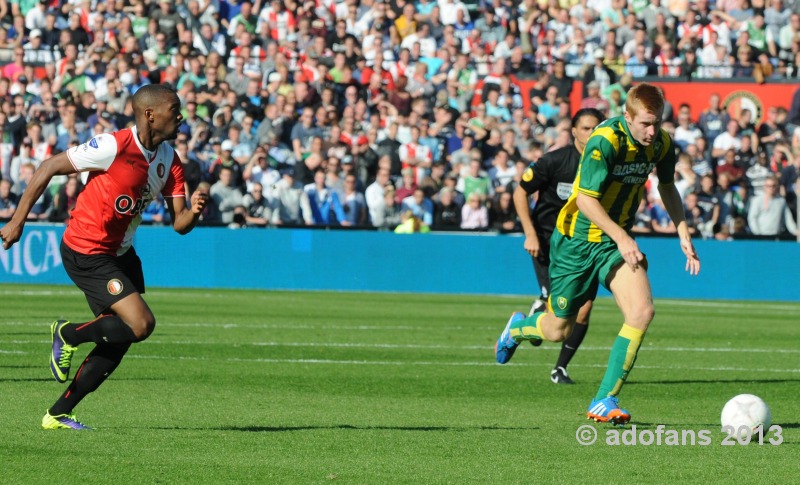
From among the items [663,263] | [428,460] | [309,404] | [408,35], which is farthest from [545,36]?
[428,460]

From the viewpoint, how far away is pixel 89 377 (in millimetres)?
8078

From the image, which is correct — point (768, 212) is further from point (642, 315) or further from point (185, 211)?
point (185, 211)

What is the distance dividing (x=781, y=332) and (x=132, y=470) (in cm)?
1251

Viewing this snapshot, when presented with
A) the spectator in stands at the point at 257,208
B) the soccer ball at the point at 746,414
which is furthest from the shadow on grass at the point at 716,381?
the spectator in stands at the point at 257,208

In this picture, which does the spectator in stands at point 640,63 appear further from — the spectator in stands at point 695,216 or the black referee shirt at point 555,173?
the black referee shirt at point 555,173

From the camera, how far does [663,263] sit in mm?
24453

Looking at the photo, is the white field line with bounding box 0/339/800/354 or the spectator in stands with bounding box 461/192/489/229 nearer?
the white field line with bounding box 0/339/800/354

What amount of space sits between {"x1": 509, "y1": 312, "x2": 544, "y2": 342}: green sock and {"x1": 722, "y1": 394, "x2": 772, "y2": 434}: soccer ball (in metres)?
1.93

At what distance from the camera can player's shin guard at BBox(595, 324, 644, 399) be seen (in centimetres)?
885

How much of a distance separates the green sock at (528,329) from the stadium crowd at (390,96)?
13096 millimetres

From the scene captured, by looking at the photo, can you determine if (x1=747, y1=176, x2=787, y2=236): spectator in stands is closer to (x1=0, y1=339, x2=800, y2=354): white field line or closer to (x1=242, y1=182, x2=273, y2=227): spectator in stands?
(x1=242, y1=182, x2=273, y2=227): spectator in stands

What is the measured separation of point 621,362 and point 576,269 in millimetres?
788

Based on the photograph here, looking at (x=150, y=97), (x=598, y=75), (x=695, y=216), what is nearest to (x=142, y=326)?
(x=150, y=97)

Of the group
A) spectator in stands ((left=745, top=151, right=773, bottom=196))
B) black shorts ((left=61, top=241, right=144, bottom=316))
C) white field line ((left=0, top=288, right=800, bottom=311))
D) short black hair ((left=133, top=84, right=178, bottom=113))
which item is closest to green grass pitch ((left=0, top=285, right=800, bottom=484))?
black shorts ((left=61, top=241, right=144, bottom=316))
